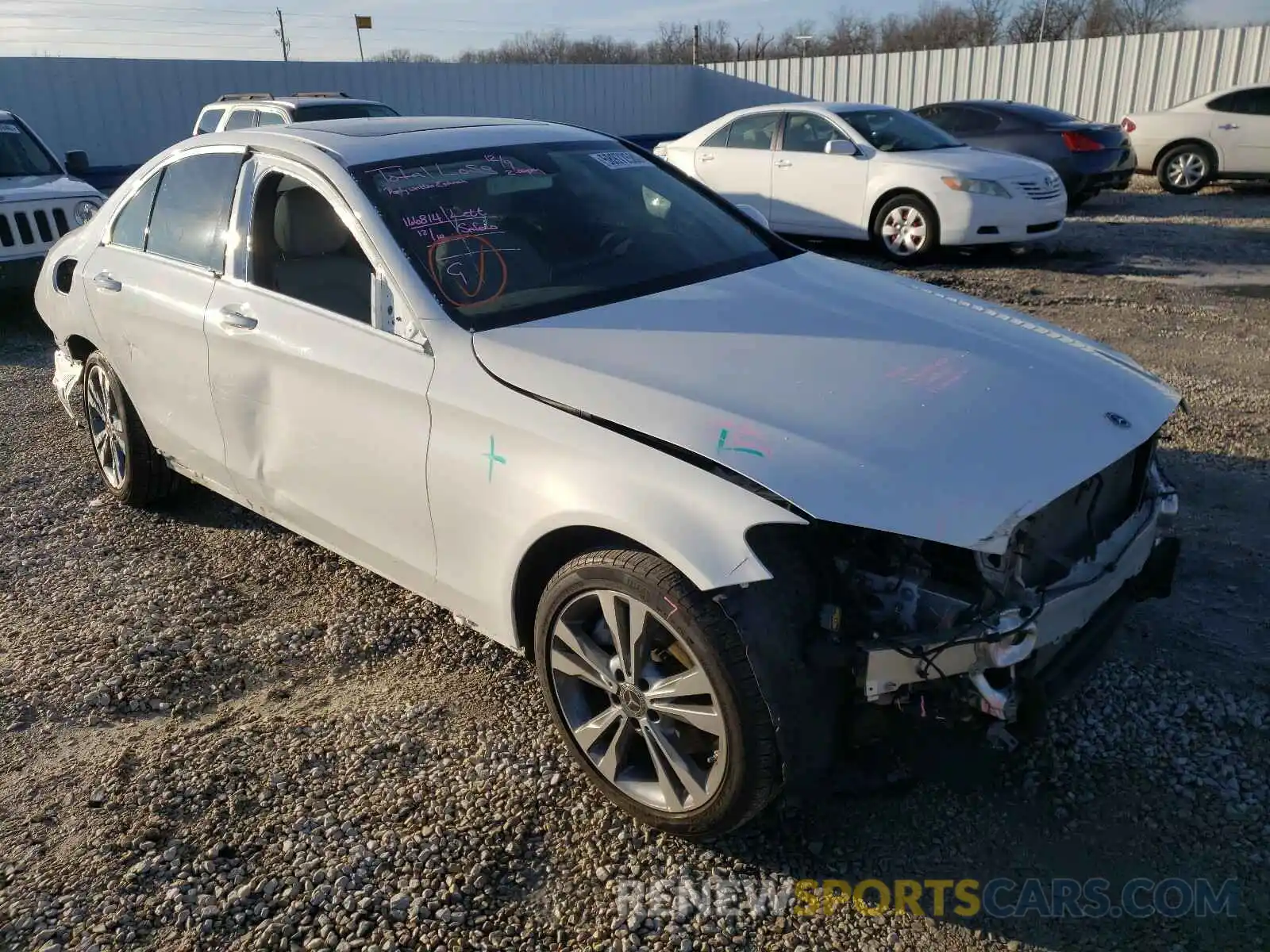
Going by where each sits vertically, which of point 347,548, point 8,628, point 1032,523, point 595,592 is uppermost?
point 1032,523

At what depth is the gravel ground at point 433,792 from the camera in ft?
7.88

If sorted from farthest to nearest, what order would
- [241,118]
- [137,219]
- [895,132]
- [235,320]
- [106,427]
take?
[241,118] < [895,132] < [106,427] < [137,219] < [235,320]

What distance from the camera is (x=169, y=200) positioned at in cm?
421

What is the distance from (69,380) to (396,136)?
8.72 feet

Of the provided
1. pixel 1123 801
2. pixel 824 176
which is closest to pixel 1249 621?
pixel 1123 801

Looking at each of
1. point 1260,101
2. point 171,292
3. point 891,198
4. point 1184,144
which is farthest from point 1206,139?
point 171,292

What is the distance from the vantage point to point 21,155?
9266mm

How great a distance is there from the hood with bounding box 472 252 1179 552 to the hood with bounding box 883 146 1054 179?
676 cm

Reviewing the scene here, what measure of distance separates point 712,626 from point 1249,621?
231 cm

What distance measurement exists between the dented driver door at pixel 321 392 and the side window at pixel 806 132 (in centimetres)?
788

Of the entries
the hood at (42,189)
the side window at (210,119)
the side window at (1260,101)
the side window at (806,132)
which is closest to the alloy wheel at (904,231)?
the side window at (806,132)

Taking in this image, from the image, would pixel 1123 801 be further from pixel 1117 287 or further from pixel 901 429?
pixel 1117 287

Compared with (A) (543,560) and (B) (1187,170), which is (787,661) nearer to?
(A) (543,560)

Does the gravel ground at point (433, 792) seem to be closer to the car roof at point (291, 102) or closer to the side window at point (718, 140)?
the side window at point (718, 140)
